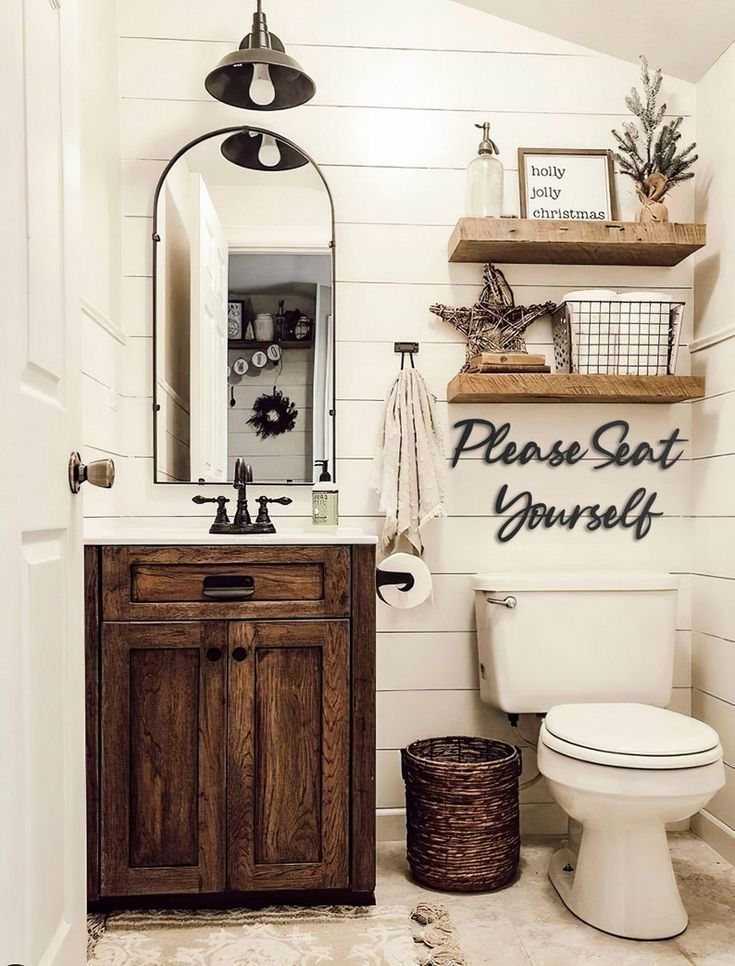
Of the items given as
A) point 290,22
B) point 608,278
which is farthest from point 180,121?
point 608,278

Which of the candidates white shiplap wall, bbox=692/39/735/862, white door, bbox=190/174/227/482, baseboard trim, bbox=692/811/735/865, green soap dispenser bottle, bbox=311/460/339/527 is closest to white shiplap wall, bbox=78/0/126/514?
white door, bbox=190/174/227/482

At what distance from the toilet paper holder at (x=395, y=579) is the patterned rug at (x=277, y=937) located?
0.76 meters

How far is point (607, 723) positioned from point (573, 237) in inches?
49.9

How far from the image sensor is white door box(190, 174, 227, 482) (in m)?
2.63

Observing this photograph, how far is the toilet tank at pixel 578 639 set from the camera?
247cm

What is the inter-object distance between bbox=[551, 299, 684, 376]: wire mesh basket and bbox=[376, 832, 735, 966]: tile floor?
1.31 meters

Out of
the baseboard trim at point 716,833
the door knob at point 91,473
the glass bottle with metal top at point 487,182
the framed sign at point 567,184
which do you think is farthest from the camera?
the framed sign at point 567,184

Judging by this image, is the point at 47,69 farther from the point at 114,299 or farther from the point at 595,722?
the point at 595,722

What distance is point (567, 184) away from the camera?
270 cm

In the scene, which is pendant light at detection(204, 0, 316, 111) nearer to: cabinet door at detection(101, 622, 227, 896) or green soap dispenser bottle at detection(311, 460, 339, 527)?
green soap dispenser bottle at detection(311, 460, 339, 527)

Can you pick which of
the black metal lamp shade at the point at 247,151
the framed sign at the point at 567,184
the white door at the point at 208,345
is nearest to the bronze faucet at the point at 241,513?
the white door at the point at 208,345

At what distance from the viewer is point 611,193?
107 inches

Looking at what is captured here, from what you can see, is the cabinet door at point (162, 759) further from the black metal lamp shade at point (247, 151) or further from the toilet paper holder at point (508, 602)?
the black metal lamp shade at point (247, 151)

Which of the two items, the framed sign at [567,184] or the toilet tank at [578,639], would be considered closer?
the toilet tank at [578,639]
